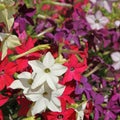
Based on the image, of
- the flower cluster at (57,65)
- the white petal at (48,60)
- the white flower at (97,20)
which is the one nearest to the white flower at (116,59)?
the flower cluster at (57,65)

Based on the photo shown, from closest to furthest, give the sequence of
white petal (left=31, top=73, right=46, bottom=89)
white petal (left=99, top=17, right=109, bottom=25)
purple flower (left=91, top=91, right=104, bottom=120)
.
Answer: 1. white petal (left=31, top=73, right=46, bottom=89)
2. purple flower (left=91, top=91, right=104, bottom=120)
3. white petal (left=99, top=17, right=109, bottom=25)

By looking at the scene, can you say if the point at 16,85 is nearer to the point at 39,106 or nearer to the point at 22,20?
the point at 39,106

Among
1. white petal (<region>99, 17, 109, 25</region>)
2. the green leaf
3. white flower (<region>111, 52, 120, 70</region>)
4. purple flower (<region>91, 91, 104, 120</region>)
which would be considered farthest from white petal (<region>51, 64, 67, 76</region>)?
white petal (<region>99, 17, 109, 25</region>)

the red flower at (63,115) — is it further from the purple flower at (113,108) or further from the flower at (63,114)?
the purple flower at (113,108)

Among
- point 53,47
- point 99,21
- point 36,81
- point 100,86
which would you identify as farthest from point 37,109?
point 99,21

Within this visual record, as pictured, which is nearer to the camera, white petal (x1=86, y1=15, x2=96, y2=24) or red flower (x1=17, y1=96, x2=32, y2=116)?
red flower (x1=17, y1=96, x2=32, y2=116)

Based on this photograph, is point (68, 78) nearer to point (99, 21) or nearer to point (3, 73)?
point (3, 73)

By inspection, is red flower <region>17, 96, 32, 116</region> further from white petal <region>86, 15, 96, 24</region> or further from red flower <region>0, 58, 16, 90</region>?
white petal <region>86, 15, 96, 24</region>
